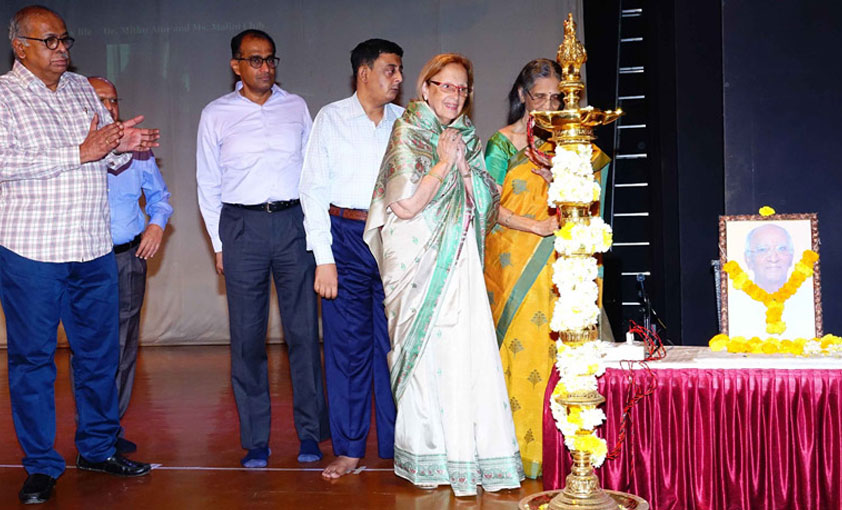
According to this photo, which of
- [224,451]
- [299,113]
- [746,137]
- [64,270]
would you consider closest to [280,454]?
[224,451]

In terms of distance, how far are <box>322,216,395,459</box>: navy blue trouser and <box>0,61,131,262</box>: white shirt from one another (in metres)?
0.96

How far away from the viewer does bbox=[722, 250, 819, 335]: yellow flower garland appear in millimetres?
3186

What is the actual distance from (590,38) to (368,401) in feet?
15.7

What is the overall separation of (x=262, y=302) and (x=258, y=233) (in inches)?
12.0

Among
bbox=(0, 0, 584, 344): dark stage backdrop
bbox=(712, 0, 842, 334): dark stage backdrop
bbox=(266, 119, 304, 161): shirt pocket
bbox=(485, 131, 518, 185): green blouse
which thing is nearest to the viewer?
bbox=(485, 131, 518, 185): green blouse

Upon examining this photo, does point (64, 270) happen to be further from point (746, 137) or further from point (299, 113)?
point (746, 137)

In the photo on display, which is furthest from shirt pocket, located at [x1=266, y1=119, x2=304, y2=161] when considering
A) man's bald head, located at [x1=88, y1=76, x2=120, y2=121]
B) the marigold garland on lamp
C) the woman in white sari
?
the marigold garland on lamp

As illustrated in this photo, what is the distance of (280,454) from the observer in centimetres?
426

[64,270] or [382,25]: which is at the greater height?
[382,25]

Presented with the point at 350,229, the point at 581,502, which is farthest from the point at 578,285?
the point at 350,229

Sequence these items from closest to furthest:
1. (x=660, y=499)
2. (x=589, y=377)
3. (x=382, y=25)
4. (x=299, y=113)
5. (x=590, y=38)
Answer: (x=589, y=377), (x=660, y=499), (x=299, y=113), (x=590, y=38), (x=382, y=25)

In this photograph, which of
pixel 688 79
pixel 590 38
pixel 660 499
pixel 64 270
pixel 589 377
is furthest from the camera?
pixel 590 38

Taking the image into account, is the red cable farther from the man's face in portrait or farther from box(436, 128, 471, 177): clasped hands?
box(436, 128, 471, 177): clasped hands

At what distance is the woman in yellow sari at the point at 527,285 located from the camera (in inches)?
146
